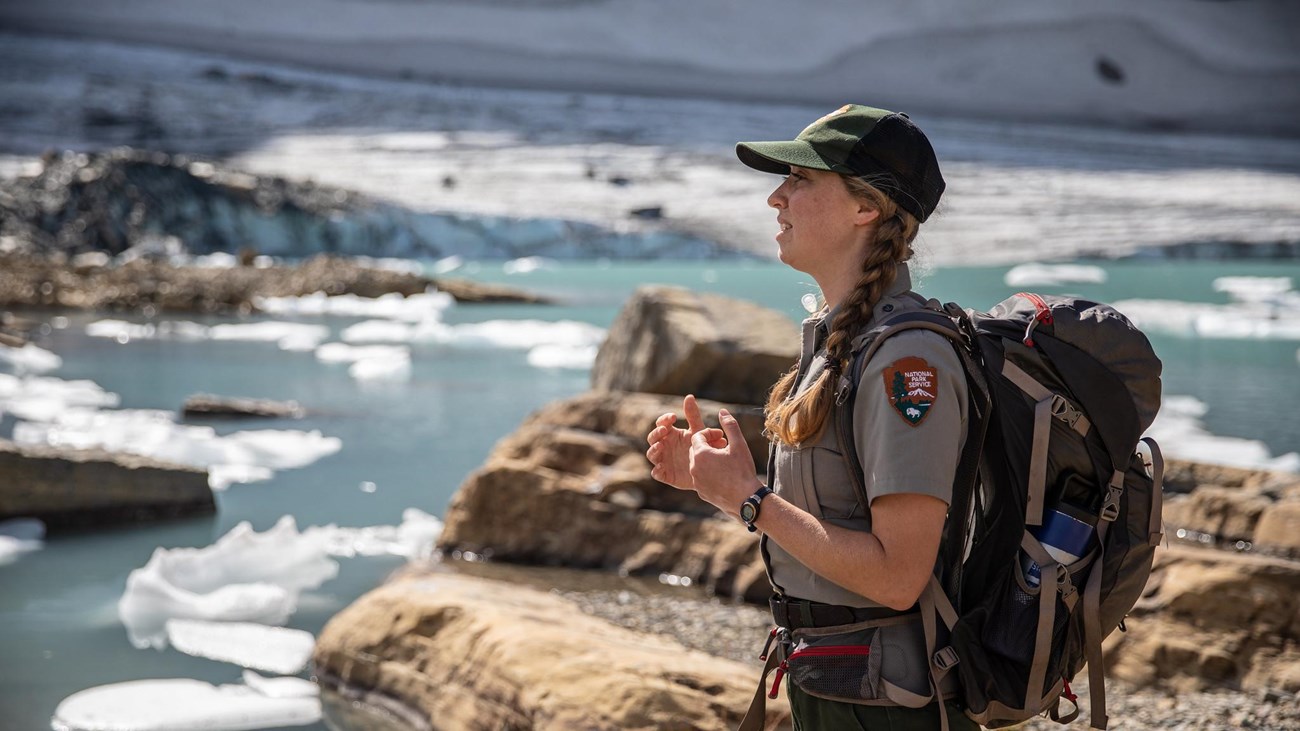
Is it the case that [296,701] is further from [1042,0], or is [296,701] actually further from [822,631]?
[1042,0]

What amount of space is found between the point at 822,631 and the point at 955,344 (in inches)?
13.5

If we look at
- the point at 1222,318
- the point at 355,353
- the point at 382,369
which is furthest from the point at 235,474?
the point at 1222,318

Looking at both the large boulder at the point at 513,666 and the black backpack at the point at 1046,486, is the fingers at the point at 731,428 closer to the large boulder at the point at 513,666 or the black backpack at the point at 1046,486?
the black backpack at the point at 1046,486

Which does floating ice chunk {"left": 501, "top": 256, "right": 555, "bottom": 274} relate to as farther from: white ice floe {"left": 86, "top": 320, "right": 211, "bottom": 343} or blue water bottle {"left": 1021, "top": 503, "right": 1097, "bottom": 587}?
blue water bottle {"left": 1021, "top": 503, "right": 1097, "bottom": 587}

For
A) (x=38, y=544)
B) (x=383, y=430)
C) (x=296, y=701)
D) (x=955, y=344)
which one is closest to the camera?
(x=955, y=344)

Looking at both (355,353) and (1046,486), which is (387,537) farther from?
(355,353)

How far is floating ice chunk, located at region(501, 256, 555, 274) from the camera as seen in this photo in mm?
23016

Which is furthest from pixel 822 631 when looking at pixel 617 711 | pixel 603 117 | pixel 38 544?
pixel 603 117

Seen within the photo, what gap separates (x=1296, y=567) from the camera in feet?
11.4

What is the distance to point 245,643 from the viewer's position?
3.91 meters

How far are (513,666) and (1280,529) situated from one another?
274 centimetres

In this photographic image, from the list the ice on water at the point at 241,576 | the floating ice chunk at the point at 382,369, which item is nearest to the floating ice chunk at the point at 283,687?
the ice on water at the point at 241,576

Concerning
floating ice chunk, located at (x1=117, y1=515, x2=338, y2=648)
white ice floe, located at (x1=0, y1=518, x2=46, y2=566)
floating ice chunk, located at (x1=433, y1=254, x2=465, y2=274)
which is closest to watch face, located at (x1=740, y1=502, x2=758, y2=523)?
floating ice chunk, located at (x1=117, y1=515, x2=338, y2=648)

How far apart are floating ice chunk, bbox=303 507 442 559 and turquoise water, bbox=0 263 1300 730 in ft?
0.38
